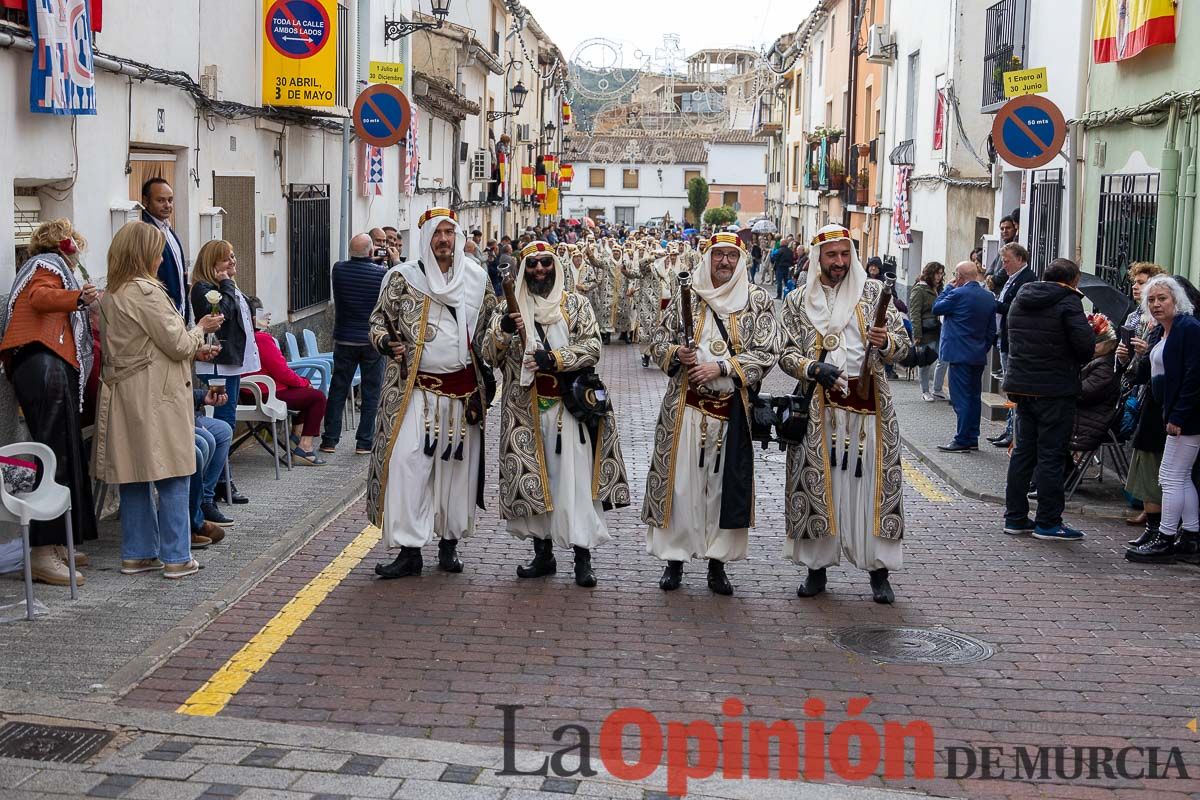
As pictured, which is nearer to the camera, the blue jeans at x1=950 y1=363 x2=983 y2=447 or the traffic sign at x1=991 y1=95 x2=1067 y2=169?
the traffic sign at x1=991 y1=95 x2=1067 y2=169

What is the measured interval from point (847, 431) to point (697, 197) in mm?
81422

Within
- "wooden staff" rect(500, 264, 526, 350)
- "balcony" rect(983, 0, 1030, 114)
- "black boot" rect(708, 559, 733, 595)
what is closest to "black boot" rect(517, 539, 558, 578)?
"black boot" rect(708, 559, 733, 595)

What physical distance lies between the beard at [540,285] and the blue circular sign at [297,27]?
823cm

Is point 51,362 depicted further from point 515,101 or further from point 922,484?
point 515,101

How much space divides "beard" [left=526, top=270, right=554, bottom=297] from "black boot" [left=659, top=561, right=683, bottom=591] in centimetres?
168

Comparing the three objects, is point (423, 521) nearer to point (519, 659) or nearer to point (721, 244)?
point (519, 659)

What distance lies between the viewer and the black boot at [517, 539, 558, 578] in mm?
8547

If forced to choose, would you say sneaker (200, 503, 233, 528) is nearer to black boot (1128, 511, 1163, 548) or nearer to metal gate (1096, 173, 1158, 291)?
black boot (1128, 511, 1163, 548)

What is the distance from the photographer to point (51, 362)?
26.2ft

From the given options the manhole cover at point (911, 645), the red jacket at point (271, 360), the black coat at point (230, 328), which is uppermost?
the black coat at point (230, 328)

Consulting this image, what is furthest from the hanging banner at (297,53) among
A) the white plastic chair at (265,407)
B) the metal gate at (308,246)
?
the white plastic chair at (265,407)

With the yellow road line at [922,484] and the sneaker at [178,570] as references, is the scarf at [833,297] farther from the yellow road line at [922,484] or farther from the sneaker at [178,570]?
the yellow road line at [922,484]

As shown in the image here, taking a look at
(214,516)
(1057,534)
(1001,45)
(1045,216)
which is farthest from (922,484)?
(1001,45)

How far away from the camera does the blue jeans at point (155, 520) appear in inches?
320
